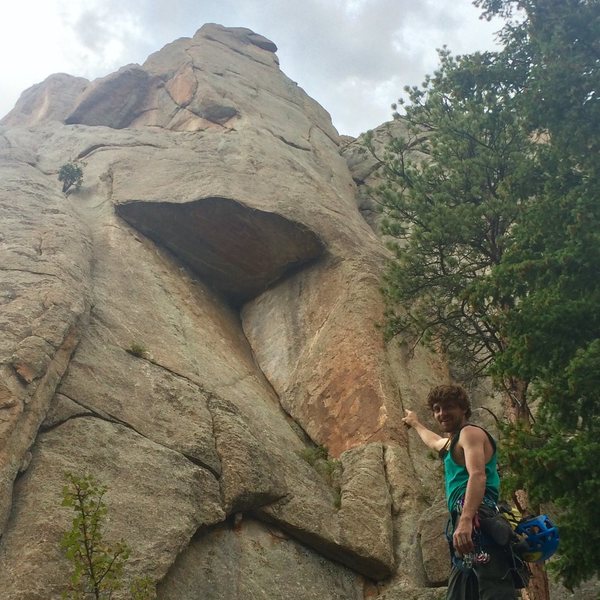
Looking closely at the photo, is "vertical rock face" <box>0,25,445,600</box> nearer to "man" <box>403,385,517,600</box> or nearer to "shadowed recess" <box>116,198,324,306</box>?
"shadowed recess" <box>116,198,324,306</box>

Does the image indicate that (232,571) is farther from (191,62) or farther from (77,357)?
(191,62)

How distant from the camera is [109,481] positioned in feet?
32.9

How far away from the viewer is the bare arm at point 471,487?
5.09 metres

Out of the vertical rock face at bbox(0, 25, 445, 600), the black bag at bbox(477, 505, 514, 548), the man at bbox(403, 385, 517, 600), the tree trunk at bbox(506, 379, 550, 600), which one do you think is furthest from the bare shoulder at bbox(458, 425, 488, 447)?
the vertical rock face at bbox(0, 25, 445, 600)

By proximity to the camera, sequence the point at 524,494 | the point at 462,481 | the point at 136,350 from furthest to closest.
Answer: the point at 136,350, the point at 524,494, the point at 462,481

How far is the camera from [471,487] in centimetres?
518

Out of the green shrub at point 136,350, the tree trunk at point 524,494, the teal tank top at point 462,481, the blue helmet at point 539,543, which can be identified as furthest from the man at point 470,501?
the green shrub at point 136,350

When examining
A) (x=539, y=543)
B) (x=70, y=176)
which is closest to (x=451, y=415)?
(x=539, y=543)

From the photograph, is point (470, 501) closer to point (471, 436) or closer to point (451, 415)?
point (471, 436)

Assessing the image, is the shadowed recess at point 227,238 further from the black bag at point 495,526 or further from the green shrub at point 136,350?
the black bag at point 495,526

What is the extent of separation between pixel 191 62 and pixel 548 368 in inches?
1177

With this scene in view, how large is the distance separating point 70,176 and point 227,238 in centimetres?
706

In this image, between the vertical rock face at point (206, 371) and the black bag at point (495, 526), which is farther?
the vertical rock face at point (206, 371)

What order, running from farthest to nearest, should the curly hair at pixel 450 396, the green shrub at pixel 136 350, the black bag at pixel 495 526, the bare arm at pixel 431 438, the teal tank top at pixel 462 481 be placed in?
the green shrub at pixel 136 350
the bare arm at pixel 431 438
the curly hair at pixel 450 396
the teal tank top at pixel 462 481
the black bag at pixel 495 526
